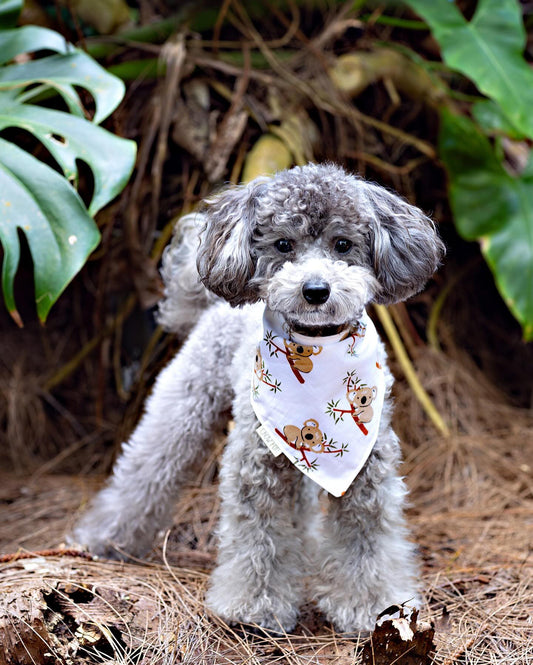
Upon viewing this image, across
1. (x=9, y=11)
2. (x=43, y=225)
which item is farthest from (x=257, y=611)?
(x=9, y=11)

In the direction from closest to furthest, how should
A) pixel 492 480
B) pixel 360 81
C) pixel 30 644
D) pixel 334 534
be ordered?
1. pixel 30 644
2. pixel 334 534
3. pixel 492 480
4. pixel 360 81

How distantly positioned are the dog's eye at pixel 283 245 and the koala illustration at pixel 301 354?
0.85ft

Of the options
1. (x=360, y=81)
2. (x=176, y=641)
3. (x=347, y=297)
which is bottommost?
(x=176, y=641)

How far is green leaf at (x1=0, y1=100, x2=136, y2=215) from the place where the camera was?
94.6 inches

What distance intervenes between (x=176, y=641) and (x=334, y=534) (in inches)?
20.7

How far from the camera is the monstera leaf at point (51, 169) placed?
2.26 m

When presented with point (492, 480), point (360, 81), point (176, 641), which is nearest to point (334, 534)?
point (176, 641)

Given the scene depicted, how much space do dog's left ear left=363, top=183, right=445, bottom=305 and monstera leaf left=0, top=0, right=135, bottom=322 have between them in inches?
36.9

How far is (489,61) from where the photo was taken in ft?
10.4

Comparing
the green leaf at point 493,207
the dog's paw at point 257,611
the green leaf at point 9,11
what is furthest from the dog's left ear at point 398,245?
the green leaf at point 9,11

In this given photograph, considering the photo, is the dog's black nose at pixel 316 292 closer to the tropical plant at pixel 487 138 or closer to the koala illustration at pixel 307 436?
the koala illustration at pixel 307 436

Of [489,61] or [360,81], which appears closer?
[489,61]

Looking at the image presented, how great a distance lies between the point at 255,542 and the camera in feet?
6.72

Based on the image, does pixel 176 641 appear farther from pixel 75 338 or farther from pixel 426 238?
pixel 75 338
